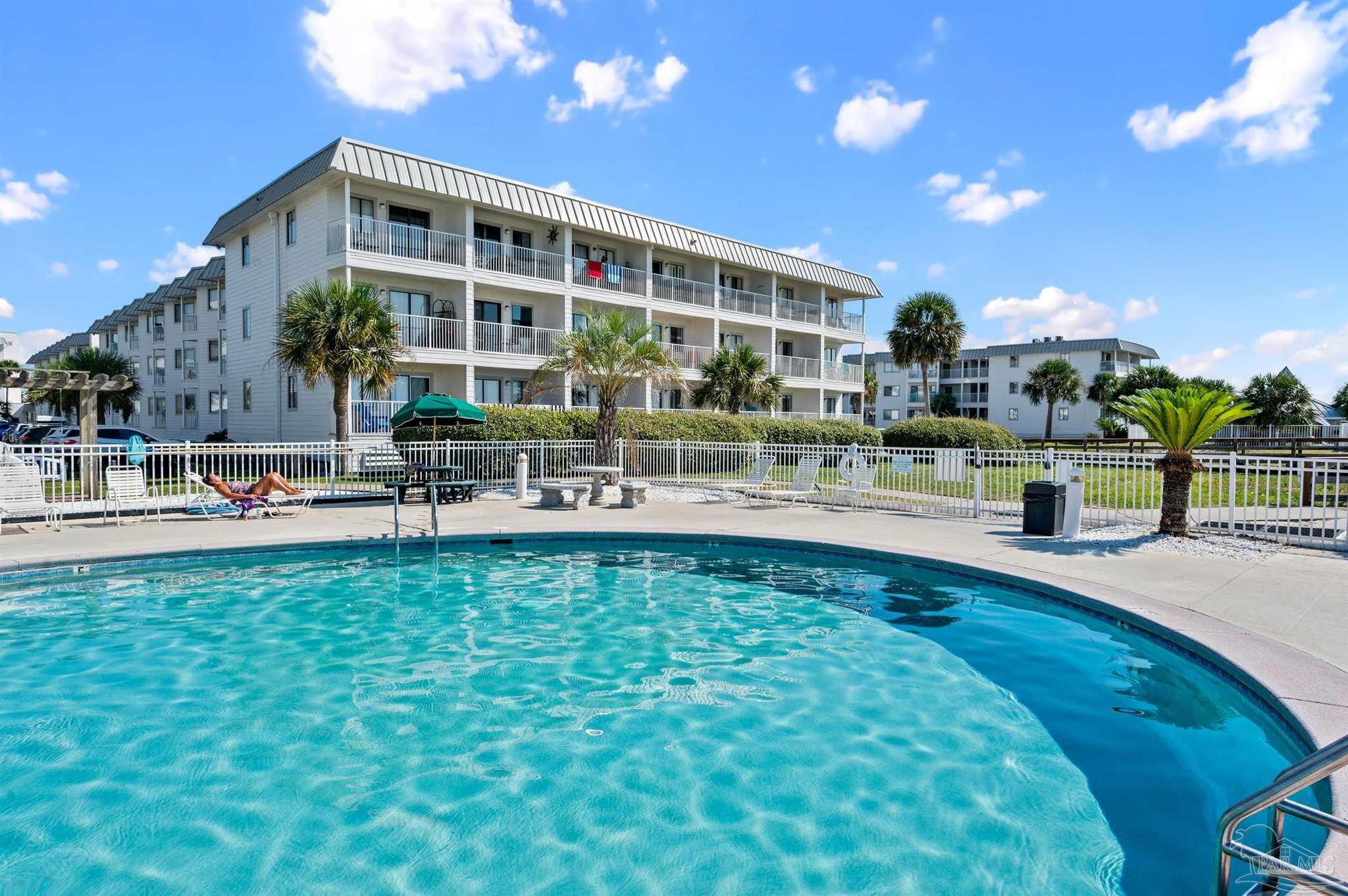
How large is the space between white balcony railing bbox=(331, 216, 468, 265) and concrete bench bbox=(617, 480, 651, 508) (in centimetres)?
1334

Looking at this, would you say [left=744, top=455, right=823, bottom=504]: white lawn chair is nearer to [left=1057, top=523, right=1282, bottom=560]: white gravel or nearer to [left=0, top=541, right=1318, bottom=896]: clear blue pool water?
[left=1057, top=523, right=1282, bottom=560]: white gravel

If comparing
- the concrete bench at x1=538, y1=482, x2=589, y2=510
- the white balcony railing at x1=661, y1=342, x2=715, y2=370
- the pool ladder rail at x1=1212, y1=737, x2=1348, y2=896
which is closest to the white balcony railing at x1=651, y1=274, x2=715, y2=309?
the white balcony railing at x1=661, y1=342, x2=715, y2=370

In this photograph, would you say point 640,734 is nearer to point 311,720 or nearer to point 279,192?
point 311,720

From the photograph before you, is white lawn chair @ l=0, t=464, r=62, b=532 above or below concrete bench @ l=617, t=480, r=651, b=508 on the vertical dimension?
above

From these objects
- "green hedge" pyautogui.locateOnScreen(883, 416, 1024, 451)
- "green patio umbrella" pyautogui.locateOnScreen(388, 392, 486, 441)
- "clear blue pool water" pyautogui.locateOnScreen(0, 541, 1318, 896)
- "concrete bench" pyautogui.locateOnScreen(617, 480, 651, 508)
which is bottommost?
"clear blue pool water" pyautogui.locateOnScreen(0, 541, 1318, 896)

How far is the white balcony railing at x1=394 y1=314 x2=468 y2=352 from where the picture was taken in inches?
928

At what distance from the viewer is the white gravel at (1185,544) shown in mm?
9250

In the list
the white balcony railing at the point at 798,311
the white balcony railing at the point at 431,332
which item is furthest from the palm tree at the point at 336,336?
the white balcony railing at the point at 798,311

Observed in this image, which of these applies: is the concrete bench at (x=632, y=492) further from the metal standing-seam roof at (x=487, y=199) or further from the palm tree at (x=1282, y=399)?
the palm tree at (x=1282, y=399)

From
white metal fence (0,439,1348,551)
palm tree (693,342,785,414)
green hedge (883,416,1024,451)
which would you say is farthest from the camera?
green hedge (883,416,1024,451)

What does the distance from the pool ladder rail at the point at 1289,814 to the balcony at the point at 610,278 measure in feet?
90.2

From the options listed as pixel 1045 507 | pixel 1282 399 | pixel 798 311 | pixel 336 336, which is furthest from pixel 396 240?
pixel 1282 399

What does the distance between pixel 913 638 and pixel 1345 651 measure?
306cm

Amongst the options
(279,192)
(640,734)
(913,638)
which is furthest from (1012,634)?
(279,192)
